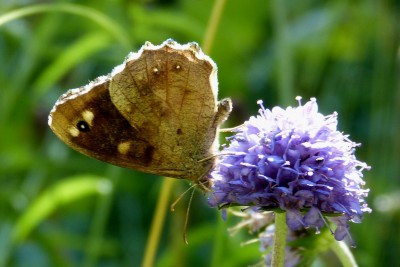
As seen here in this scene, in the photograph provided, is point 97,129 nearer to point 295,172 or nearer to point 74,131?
point 74,131

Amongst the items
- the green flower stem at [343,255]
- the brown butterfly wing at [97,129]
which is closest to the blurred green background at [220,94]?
the brown butterfly wing at [97,129]

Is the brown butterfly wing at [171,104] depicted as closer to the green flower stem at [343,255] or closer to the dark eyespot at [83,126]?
the dark eyespot at [83,126]

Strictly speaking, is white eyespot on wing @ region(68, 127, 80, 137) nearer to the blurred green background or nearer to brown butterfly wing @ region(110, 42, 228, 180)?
brown butterfly wing @ region(110, 42, 228, 180)

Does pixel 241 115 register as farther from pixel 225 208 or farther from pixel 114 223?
pixel 225 208

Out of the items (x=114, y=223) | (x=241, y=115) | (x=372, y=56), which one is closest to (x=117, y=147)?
(x=241, y=115)

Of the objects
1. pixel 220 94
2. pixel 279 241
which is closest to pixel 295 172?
pixel 279 241
